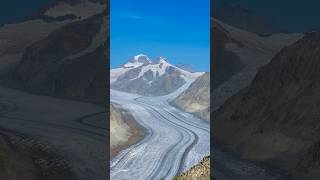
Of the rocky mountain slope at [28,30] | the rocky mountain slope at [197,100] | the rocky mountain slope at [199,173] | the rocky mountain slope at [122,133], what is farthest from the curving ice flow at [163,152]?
the rocky mountain slope at [197,100]

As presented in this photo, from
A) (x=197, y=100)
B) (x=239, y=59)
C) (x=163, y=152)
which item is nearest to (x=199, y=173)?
(x=163, y=152)

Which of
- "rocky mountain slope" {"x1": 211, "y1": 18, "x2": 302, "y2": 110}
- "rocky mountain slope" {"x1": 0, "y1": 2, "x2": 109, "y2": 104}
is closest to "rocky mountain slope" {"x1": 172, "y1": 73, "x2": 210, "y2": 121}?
"rocky mountain slope" {"x1": 211, "y1": 18, "x2": 302, "y2": 110}

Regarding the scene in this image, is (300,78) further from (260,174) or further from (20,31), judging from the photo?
(20,31)

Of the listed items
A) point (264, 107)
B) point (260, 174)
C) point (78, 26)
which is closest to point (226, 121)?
point (264, 107)

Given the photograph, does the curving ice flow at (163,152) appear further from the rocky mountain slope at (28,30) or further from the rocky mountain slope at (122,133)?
the rocky mountain slope at (28,30)

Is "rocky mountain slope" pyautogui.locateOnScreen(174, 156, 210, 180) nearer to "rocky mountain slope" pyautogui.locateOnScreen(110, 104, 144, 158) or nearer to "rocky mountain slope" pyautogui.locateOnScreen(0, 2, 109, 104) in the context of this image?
"rocky mountain slope" pyautogui.locateOnScreen(0, 2, 109, 104)

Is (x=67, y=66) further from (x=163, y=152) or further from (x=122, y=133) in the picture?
(x=122, y=133)
